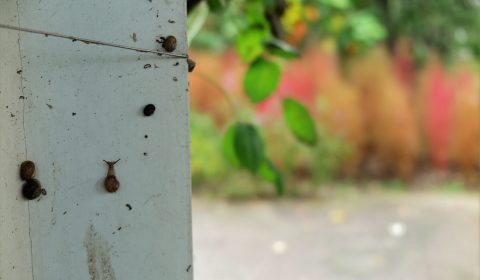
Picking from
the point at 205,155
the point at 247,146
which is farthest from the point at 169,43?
the point at 205,155

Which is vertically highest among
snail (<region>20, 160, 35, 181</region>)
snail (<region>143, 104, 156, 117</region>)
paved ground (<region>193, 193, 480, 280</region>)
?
snail (<region>143, 104, 156, 117</region>)

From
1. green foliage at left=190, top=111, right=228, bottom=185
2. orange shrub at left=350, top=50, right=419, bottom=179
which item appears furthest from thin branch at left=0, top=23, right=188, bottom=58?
orange shrub at left=350, top=50, right=419, bottom=179

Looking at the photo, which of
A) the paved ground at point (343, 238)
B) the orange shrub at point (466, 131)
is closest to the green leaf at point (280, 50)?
the paved ground at point (343, 238)

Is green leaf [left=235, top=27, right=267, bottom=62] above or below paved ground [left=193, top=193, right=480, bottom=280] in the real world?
above

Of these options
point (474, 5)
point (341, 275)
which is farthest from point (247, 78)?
point (474, 5)

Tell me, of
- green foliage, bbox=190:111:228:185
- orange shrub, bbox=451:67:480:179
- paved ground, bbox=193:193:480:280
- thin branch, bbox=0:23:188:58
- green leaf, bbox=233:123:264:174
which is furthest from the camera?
orange shrub, bbox=451:67:480:179

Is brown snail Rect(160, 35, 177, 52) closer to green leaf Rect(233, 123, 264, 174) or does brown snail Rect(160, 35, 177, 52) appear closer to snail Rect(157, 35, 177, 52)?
snail Rect(157, 35, 177, 52)
